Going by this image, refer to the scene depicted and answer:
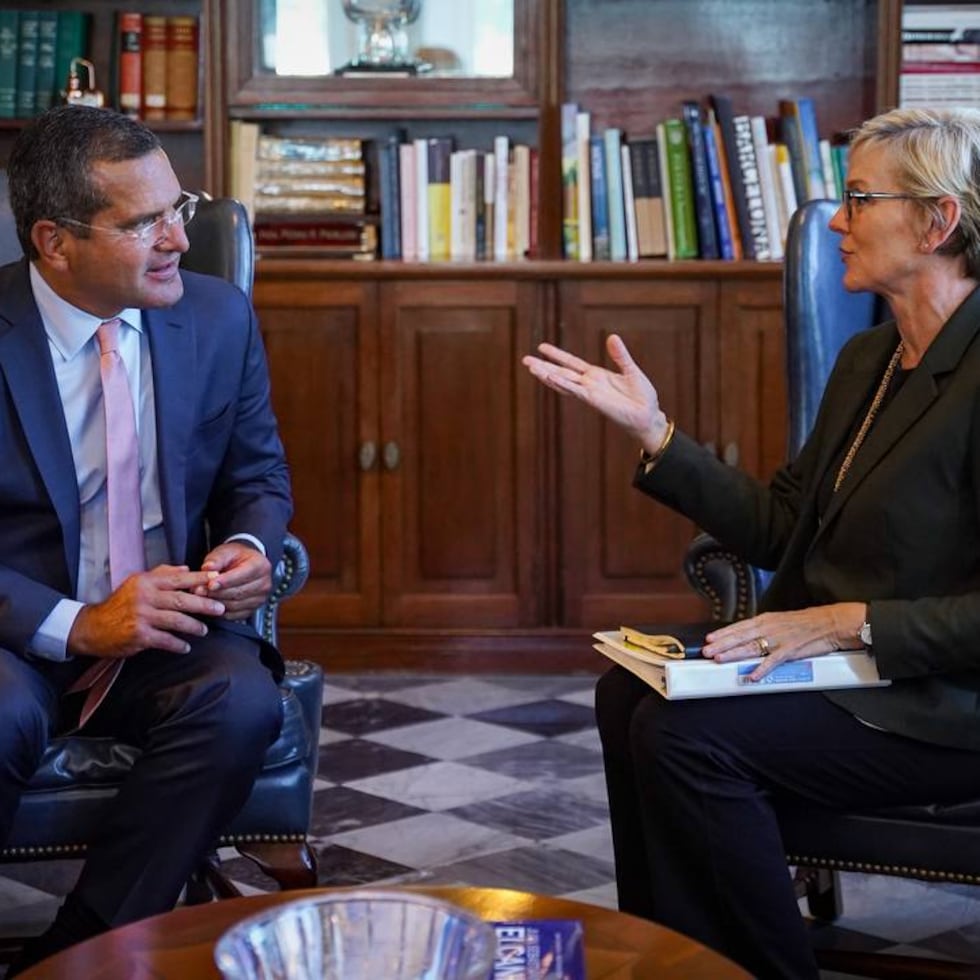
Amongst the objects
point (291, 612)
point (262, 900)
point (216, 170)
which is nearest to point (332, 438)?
point (291, 612)

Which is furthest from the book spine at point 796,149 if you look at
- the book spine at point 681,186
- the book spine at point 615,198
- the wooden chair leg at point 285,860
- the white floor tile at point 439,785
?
the wooden chair leg at point 285,860

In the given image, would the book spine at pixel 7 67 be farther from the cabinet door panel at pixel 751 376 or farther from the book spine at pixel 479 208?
the cabinet door panel at pixel 751 376

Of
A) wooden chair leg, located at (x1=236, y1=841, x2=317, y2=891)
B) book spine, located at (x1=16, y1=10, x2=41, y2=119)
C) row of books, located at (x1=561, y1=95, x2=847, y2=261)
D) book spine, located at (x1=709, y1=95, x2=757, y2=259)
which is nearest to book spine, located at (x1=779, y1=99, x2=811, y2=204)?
row of books, located at (x1=561, y1=95, x2=847, y2=261)

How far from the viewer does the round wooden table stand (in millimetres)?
1495

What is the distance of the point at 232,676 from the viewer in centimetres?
220

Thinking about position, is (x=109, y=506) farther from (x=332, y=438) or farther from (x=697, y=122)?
(x=697, y=122)

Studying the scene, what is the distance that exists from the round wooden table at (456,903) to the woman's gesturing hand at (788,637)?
0.49 metres

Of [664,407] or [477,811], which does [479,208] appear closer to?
[664,407]

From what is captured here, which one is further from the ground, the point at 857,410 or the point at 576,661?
the point at 857,410

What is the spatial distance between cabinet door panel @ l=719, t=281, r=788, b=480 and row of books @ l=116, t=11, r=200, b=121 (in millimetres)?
1334

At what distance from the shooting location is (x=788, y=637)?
2.08 metres

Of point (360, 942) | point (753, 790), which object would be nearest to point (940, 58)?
point (753, 790)

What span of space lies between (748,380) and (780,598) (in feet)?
6.42

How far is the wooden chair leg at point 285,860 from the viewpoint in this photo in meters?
2.23
